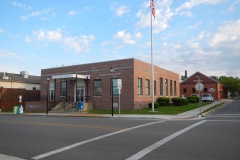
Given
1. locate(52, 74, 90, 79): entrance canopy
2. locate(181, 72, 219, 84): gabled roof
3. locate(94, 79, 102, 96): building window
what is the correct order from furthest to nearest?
1. locate(181, 72, 219, 84): gabled roof
2. locate(94, 79, 102, 96): building window
3. locate(52, 74, 90, 79): entrance canopy

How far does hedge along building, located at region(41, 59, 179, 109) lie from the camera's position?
30.4 m

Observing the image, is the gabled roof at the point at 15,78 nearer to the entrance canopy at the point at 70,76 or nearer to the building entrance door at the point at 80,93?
the building entrance door at the point at 80,93

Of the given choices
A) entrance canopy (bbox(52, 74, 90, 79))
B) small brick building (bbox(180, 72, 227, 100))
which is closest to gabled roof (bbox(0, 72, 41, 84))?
entrance canopy (bbox(52, 74, 90, 79))

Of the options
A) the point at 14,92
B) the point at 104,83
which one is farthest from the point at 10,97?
the point at 104,83

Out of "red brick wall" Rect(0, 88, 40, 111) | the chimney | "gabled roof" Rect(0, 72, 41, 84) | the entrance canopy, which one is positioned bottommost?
"red brick wall" Rect(0, 88, 40, 111)

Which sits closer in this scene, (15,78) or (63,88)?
(63,88)

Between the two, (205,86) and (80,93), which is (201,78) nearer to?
(205,86)

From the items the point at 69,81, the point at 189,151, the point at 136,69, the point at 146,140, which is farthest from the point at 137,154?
the point at 69,81

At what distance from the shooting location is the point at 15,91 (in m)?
39.8

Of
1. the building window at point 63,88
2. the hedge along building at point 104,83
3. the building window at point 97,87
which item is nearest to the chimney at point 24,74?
the hedge along building at point 104,83

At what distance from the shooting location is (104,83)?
32.1m

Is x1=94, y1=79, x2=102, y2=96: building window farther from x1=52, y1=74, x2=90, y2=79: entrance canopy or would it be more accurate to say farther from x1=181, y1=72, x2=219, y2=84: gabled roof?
x1=181, y1=72, x2=219, y2=84: gabled roof

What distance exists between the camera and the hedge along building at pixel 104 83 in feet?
99.8

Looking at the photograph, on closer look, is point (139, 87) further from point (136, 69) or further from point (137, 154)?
point (137, 154)
